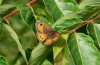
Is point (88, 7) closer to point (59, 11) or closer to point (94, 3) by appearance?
point (94, 3)

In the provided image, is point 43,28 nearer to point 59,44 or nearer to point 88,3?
point 59,44

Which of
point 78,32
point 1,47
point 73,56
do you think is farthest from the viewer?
point 1,47

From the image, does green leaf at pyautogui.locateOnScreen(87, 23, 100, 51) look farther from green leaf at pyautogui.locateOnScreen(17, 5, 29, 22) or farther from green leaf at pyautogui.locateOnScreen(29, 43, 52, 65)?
green leaf at pyautogui.locateOnScreen(17, 5, 29, 22)

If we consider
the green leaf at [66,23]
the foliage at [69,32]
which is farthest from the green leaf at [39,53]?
the green leaf at [66,23]

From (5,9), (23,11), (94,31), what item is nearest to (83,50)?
(94,31)

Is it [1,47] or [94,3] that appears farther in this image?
[1,47]

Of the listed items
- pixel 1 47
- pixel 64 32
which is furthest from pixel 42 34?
pixel 1 47
